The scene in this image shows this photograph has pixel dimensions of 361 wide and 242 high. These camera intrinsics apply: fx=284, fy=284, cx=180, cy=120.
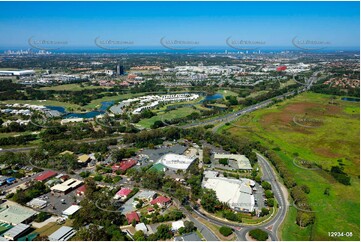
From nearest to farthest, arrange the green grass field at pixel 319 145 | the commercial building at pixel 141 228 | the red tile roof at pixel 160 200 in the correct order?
the commercial building at pixel 141 228, the green grass field at pixel 319 145, the red tile roof at pixel 160 200

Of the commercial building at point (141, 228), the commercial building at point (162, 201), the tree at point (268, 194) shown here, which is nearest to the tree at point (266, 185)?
the tree at point (268, 194)

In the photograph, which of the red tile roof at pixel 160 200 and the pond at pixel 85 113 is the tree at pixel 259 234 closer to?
the red tile roof at pixel 160 200

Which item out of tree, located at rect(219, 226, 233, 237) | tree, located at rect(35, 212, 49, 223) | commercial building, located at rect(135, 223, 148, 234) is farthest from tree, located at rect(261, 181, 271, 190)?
tree, located at rect(35, 212, 49, 223)

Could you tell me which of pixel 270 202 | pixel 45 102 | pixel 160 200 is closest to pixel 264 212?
pixel 270 202

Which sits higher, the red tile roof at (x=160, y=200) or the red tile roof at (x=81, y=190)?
the red tile roof at (x=160, y=200)

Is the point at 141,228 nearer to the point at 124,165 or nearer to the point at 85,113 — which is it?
the point at 124,165

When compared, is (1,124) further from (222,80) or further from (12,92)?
(222,80)
